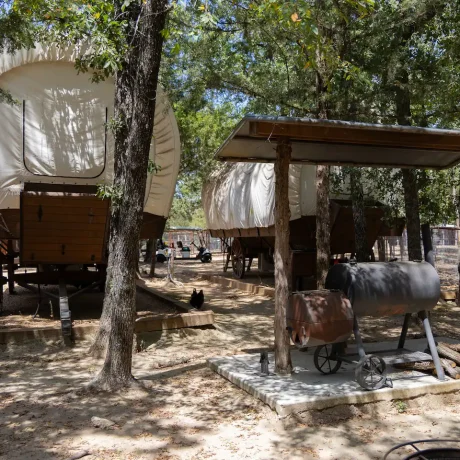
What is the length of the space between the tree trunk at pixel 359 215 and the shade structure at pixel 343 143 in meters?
4.46

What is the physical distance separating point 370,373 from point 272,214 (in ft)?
28.1

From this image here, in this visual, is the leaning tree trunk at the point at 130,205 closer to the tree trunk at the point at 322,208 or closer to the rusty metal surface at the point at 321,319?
the rusty metal surface at the point at 321,319

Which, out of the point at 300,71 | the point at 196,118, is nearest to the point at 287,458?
the point at 300,71

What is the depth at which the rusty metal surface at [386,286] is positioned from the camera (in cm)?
568

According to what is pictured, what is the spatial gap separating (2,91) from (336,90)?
20.0ft

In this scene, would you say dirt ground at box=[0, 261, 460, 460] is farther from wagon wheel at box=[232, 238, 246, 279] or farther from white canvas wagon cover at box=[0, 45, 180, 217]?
wagon wheel at box=[232, 238, 246, 279]

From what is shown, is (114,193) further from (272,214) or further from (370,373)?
(272,214)

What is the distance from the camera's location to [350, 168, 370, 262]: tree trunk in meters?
11.9

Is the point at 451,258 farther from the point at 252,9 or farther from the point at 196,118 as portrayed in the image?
the point at 252,9

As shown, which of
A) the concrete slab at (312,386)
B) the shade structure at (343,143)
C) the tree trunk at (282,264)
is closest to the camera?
the concrete slab at (312,386)

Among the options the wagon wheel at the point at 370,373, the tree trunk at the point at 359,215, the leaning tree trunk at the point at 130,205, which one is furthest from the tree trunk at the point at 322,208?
the leaning tree trunk at the point at 130,205

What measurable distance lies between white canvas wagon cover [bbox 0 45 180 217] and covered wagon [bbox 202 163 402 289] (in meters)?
5.10

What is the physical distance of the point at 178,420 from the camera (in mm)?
5039


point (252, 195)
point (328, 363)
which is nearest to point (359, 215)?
point (252, 195)
